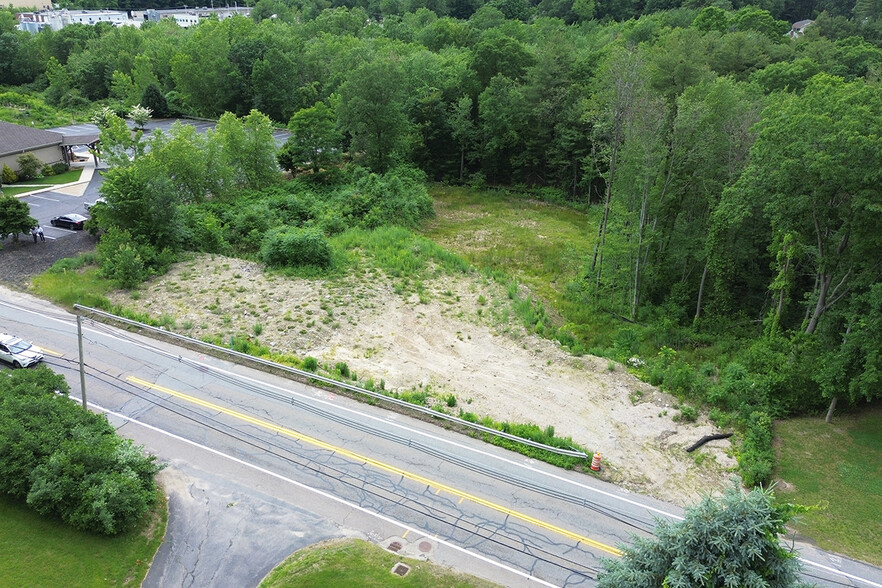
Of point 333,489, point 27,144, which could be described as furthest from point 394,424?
point 27,144

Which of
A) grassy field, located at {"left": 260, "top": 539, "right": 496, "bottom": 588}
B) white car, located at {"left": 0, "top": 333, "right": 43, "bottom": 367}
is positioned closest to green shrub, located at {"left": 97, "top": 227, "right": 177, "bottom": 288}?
white car, located at {"left": 0, "top": 333, "right": 43, "bottom": 367}

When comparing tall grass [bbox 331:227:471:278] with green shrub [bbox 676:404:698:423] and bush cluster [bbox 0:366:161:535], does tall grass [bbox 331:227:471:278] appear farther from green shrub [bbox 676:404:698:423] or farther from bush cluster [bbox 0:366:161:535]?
bush cluster [bbox 0:366:161:535]

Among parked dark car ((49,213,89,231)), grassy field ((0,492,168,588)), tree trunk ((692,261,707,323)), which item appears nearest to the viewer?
grassy field ((0,492,168,588))

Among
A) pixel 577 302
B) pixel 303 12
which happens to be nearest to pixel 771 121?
pixel 577 302

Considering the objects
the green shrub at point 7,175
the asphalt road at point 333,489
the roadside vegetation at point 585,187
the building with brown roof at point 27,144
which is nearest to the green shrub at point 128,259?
the roadside vegetation at point 585,187

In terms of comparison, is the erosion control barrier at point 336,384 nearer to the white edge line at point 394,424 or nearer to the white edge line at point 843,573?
the white edge line at point 394,424

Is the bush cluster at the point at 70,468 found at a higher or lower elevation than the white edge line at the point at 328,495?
higher
